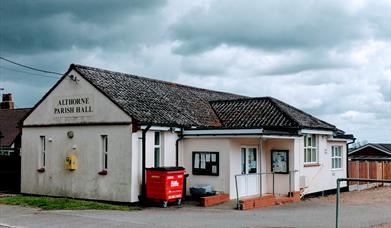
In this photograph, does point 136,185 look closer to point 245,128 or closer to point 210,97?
point 245,128

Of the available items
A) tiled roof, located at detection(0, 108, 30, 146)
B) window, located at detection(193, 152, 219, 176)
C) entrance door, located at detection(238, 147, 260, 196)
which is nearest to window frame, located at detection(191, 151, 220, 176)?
window, located at detection(193, 152, 219, 176)

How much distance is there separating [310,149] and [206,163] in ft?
19.3

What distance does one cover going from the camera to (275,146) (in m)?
24.7

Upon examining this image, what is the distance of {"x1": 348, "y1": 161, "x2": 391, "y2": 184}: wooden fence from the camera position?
32.9 metres

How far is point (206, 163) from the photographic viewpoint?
23.0m

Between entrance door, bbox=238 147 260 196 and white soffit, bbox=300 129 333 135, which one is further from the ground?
white soffit, bbox=300 129 333 135

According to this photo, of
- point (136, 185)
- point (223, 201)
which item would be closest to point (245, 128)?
point (223, 201)

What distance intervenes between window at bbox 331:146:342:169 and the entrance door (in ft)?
19.2

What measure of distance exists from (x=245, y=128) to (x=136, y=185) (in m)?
4.84

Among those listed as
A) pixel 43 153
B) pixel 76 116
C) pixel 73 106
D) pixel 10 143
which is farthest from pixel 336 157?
pixel 10 143

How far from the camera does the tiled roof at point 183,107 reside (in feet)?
74.4

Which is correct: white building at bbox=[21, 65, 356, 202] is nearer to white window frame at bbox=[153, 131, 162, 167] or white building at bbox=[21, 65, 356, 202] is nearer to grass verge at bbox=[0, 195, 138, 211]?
white window frame at bbox=[153, 131, 162, 167]

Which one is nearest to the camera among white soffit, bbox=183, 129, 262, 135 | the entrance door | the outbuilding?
white soffit, bbox=183, 129, 262, 135

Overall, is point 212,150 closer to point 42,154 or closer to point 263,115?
point 263,115
